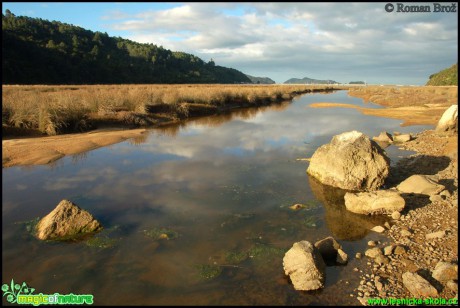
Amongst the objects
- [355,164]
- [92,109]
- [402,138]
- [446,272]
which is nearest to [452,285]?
[446,272]

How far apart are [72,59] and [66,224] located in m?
73.6

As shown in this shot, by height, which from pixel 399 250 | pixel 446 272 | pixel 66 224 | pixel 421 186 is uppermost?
pixel 421 186

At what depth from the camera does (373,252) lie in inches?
257

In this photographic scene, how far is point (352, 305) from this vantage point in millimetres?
5188

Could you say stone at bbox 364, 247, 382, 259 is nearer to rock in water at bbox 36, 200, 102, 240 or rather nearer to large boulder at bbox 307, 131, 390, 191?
large boulder at bbox 307, 131, 390, 191

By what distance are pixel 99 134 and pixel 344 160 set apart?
14038mm

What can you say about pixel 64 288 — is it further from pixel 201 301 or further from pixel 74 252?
pixel 201 301

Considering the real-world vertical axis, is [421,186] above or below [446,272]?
above

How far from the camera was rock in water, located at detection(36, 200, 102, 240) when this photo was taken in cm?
724

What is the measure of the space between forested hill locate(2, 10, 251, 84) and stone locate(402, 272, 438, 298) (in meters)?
61.8

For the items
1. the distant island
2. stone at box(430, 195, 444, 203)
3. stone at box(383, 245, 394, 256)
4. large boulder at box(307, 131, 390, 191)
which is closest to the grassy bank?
large boulder at box(307, 131, 390, 191)

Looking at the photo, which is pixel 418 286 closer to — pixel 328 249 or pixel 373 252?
pixel 373 252

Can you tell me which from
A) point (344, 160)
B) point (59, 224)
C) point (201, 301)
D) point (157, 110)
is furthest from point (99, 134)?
point (201, 301)

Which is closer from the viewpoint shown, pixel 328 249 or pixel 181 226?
pixel 328 249
